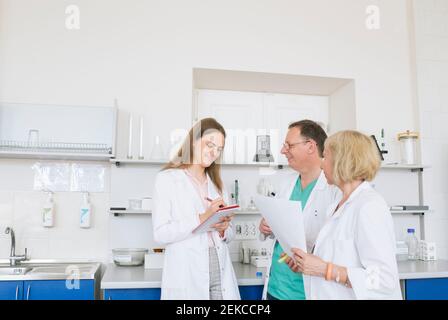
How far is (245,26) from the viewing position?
7.03 ft

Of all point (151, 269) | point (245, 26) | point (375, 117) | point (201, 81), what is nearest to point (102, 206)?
point (151, 269)

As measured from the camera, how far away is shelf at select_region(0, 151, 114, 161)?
1780mm

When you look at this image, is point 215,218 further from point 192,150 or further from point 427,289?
point 427,289

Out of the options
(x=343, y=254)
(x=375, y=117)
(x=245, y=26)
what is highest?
(x=245, y=26)

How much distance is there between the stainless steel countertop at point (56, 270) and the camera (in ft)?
5.10

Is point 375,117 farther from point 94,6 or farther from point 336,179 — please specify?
point 94,6

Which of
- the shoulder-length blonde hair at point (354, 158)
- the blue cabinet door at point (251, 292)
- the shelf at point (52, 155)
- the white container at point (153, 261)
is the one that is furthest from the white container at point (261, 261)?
the shoulder-length blonde hair at point (354, 158)

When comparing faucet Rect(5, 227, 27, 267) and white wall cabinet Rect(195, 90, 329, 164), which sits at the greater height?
white wall cabinet Rect(195, 90, 329, 164)

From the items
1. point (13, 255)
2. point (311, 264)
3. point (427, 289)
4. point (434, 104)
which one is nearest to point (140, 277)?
point (13, 255)

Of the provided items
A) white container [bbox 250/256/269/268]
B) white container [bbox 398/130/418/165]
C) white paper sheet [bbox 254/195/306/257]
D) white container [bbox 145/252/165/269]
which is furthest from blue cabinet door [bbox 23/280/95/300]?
white container [bbox 398/130/418/165]

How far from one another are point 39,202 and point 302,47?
1.61m

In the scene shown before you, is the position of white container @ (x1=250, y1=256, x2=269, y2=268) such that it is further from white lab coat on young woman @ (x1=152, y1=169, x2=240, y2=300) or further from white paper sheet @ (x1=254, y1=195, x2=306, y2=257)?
white paper sheet @ (x1=254, y1=195, x2=306, y2=257)

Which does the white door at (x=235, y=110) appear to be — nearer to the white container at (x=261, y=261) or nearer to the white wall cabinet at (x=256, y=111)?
the white wall cabinet at (x=256, y=111)

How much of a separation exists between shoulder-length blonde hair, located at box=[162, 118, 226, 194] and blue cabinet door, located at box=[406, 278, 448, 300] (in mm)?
957
